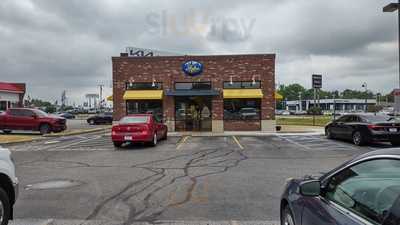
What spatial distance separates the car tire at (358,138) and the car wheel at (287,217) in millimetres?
13553

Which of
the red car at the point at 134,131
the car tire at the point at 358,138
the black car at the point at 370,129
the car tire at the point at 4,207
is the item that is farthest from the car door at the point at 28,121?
the car tire at the point at 4,207

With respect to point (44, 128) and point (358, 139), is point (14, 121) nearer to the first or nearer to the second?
point (44, 128)

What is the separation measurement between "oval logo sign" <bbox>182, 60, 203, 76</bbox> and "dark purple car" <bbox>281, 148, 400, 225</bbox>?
22645 mm

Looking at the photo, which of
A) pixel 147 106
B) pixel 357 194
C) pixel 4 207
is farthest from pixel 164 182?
pixel 147 106

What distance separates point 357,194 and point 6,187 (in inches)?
175

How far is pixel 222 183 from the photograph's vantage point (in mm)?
8359

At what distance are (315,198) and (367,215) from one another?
80 centimetres

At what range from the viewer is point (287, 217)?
422 centimetres

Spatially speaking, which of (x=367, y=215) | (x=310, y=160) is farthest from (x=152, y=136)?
(x=367, y=215)

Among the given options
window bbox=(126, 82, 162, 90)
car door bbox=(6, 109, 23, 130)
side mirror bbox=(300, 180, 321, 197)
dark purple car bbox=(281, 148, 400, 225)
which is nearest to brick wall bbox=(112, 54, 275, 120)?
window bbox=(126, 82, 162, 90)

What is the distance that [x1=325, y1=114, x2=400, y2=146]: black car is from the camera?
15914 mm

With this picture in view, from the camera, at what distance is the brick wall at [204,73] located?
1023 inches

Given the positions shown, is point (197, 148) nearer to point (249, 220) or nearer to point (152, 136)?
point (152, 136)

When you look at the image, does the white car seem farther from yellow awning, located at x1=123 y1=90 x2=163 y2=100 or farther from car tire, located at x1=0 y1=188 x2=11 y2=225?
yellow awning, located at x1=123 y1=90 x2=163 y2=100
